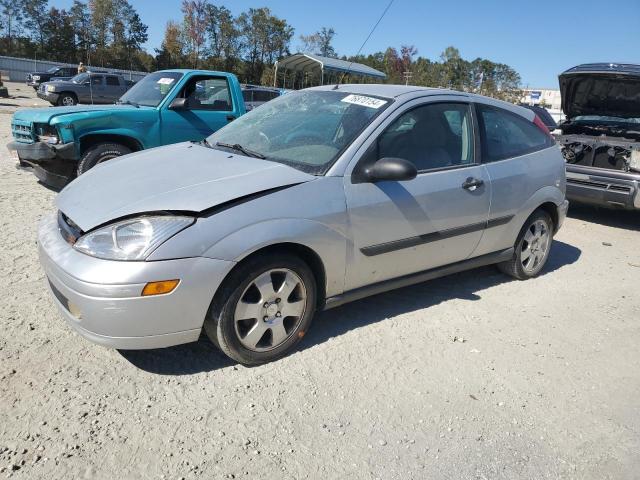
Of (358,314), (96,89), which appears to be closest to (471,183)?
(358,314)

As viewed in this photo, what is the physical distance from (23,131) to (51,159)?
87 cm

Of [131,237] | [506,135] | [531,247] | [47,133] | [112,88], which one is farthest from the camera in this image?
[112,88]

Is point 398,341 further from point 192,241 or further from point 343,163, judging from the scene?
point 192,241

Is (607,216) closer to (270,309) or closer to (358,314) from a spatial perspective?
(358,314)

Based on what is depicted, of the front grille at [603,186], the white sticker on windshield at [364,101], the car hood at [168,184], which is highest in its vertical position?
the white sticker on windshield at [364,101]

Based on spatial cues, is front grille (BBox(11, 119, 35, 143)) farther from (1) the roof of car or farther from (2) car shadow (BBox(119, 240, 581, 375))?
(1) the roof of car

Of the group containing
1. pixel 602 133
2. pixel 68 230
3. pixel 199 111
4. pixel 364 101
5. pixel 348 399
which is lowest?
pixel 348 399

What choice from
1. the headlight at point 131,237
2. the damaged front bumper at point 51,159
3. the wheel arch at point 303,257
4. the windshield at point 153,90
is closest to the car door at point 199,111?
the windshield at point 153,90

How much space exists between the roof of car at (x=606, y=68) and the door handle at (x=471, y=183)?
4321mm

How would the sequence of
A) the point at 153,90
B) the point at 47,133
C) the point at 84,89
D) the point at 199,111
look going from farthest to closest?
the point at 84,89, the point at 153,90, the point at 199,111, the point at 47,133

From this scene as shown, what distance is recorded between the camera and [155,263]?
2.50 meters

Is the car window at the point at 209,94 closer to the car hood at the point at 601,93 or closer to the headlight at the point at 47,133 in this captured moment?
the headlight at the point at 47,133

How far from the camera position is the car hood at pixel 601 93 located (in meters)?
7.10

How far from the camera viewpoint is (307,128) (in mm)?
3604
